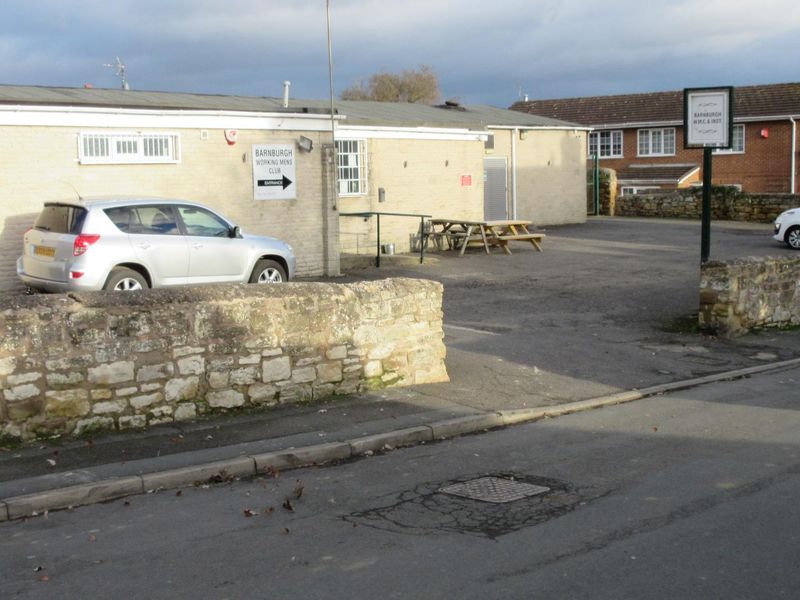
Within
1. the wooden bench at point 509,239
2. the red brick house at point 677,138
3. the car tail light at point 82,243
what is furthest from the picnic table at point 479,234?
the red brick house at point 677,138

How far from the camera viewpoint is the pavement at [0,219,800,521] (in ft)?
26.7

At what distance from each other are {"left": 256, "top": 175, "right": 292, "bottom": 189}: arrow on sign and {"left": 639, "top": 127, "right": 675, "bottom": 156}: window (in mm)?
35389

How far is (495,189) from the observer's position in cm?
3375

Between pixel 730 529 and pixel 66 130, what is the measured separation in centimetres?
1484

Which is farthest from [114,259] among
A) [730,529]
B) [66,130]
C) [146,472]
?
[730,529]

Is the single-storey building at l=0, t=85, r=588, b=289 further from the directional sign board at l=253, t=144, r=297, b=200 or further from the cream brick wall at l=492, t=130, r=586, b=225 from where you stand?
the cream brick wall at l=492, t=130, r=586, b=225

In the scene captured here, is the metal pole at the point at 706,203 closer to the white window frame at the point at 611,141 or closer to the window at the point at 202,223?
the window at the point at 202,223

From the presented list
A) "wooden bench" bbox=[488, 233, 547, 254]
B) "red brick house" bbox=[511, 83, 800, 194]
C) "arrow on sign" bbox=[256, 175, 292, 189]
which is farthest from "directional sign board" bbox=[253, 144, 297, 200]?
"red brick house" bbox=[511, 83, 800, 194]

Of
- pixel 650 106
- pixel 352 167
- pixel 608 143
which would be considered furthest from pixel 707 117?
pixel 608 143

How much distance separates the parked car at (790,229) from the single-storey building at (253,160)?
8658mm

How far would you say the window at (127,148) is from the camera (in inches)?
724

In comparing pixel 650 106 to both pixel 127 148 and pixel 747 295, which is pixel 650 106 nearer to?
pixel 747 295

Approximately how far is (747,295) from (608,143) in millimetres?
39410

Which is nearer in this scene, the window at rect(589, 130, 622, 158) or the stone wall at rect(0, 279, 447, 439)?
the stone wall at rect(0, 279, 447, 439)
